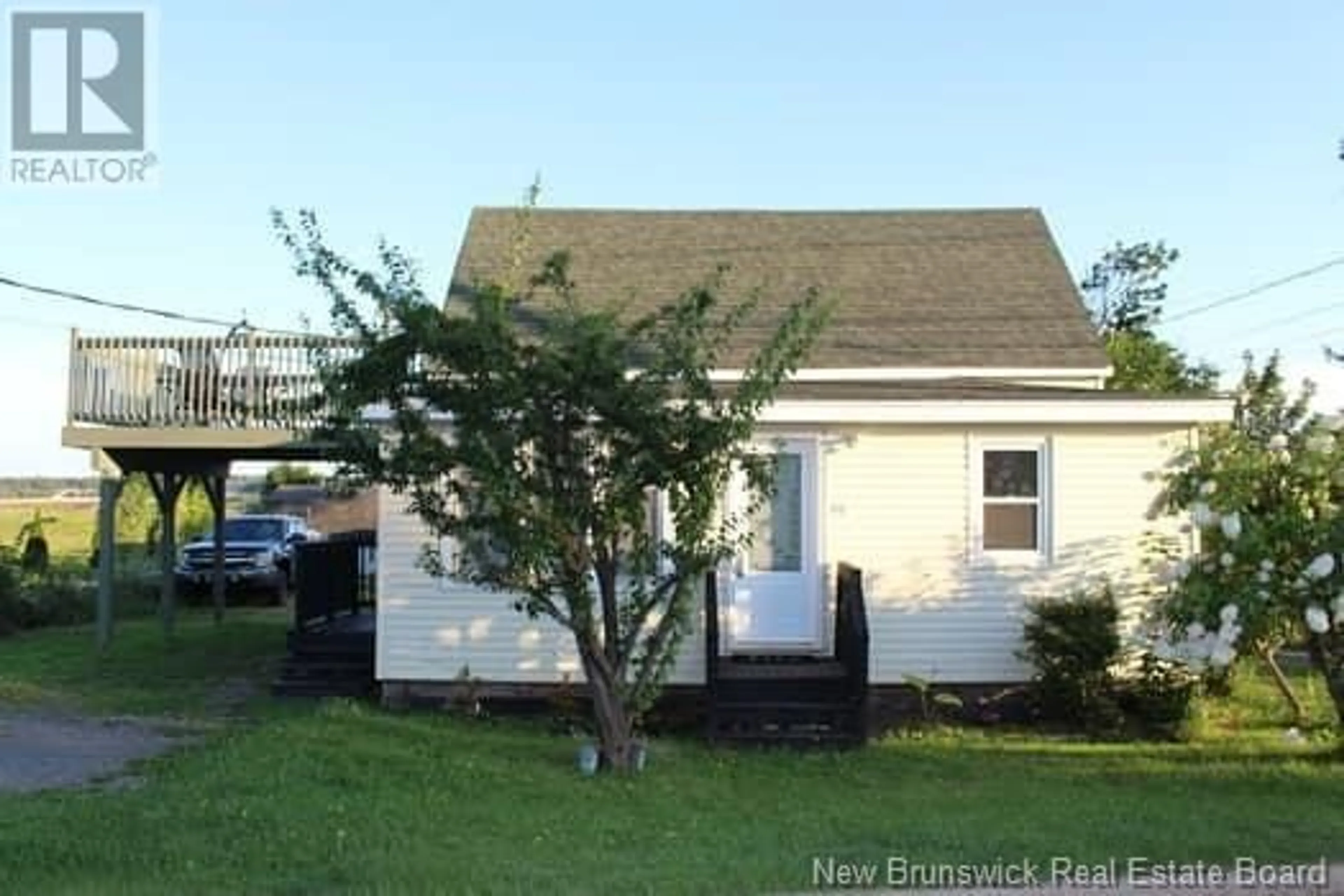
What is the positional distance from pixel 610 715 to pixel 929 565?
14.7 ft

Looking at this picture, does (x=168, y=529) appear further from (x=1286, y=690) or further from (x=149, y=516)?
(x=149, y=516)

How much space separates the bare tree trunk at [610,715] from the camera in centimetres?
1109

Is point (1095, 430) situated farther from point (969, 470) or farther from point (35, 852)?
point (35, 852)

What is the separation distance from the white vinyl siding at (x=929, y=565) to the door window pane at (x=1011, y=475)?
128mm

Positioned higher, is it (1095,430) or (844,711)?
(1095,430)

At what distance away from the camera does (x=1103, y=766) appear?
1181 centimetres

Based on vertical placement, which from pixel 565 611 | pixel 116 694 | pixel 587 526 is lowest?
pixel 116 694

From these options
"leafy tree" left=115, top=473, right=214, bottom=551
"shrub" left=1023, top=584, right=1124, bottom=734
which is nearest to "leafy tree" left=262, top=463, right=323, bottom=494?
"leafy tree" left=115, top=473, right=214, bottom=551

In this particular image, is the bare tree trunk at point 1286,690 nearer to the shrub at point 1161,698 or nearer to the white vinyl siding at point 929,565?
the shrub at point 1161,698

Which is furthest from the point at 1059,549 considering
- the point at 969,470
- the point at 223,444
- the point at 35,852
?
the point at 223,444

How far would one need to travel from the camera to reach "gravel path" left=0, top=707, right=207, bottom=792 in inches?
430

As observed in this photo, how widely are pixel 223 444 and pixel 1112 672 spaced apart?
1174 centimetres

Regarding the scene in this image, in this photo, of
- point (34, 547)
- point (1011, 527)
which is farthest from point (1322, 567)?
point (34, 547)

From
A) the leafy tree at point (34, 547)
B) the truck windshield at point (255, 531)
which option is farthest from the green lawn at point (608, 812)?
the leafy tree at point (34, 547)
